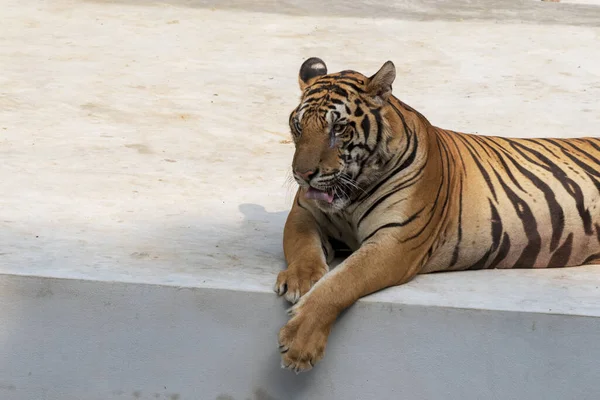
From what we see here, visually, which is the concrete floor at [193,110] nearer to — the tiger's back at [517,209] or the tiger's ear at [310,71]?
the tiger's back at [517,209]

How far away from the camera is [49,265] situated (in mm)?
3564

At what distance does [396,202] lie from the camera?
356 cm

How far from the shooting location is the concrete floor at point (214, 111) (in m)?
3.72

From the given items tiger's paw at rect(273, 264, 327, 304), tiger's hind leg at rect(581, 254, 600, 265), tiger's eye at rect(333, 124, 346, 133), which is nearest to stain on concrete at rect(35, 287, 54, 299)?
tiger's paw at rect(273, 264, 327, 304)

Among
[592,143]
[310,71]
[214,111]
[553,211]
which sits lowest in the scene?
[214,111]

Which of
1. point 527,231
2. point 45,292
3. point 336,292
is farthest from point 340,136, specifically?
point 45,292

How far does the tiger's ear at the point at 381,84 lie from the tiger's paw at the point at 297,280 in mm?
642

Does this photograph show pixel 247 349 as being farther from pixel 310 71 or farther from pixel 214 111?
pixel 214 111

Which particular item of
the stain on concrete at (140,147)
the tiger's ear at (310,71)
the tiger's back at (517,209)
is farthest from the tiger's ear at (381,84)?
the stain on concrete at (140,147)

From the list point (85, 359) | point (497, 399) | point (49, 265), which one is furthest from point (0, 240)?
point (497, 399)

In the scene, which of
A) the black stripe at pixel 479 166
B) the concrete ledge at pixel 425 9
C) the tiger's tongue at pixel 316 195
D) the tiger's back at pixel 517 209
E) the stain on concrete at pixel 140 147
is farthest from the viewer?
the concrete ledge at pixel 425 9

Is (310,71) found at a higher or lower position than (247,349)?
higher

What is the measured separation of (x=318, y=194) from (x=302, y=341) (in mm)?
542

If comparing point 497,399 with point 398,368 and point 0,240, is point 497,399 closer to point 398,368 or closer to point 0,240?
point 398,368
